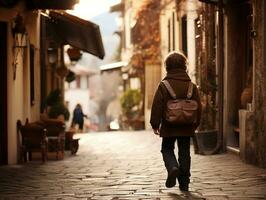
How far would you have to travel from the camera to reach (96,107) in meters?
89.0

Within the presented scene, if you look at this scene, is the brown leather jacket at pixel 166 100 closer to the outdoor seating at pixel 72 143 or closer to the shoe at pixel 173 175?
the shoe at pixel 173 175

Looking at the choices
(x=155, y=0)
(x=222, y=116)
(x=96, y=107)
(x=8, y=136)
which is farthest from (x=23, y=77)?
(x=96, y=107)

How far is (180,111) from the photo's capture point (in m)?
8.20

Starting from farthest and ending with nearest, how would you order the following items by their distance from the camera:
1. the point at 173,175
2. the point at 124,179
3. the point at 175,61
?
the point at 124,179 → the point at 175,61 → the point at 173,175

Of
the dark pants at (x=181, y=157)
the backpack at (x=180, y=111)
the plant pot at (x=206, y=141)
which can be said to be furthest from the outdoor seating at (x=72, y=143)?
the backpack at (x=180, y=111)

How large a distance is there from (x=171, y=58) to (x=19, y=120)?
5473 millimetres

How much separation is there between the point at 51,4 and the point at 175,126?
704 cm

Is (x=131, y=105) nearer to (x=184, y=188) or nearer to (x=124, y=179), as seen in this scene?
(x=124, y=179)

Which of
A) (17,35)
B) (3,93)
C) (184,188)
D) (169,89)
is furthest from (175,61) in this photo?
(17,35)

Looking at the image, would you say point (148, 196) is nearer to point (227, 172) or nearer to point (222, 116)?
point (227, 172)

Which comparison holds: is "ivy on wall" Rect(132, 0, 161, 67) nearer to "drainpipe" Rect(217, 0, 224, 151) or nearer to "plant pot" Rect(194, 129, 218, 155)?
"drainpipe" Rect(217, 0, 224, 151)

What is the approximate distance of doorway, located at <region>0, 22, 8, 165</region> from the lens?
1219 cm

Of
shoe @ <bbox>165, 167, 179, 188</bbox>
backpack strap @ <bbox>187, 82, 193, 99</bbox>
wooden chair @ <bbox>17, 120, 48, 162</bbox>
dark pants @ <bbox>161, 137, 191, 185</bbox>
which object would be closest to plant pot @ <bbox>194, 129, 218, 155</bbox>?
wooden chair @ <bbox>17, 120, 48, 162</bbox>

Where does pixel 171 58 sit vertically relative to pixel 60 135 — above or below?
above
